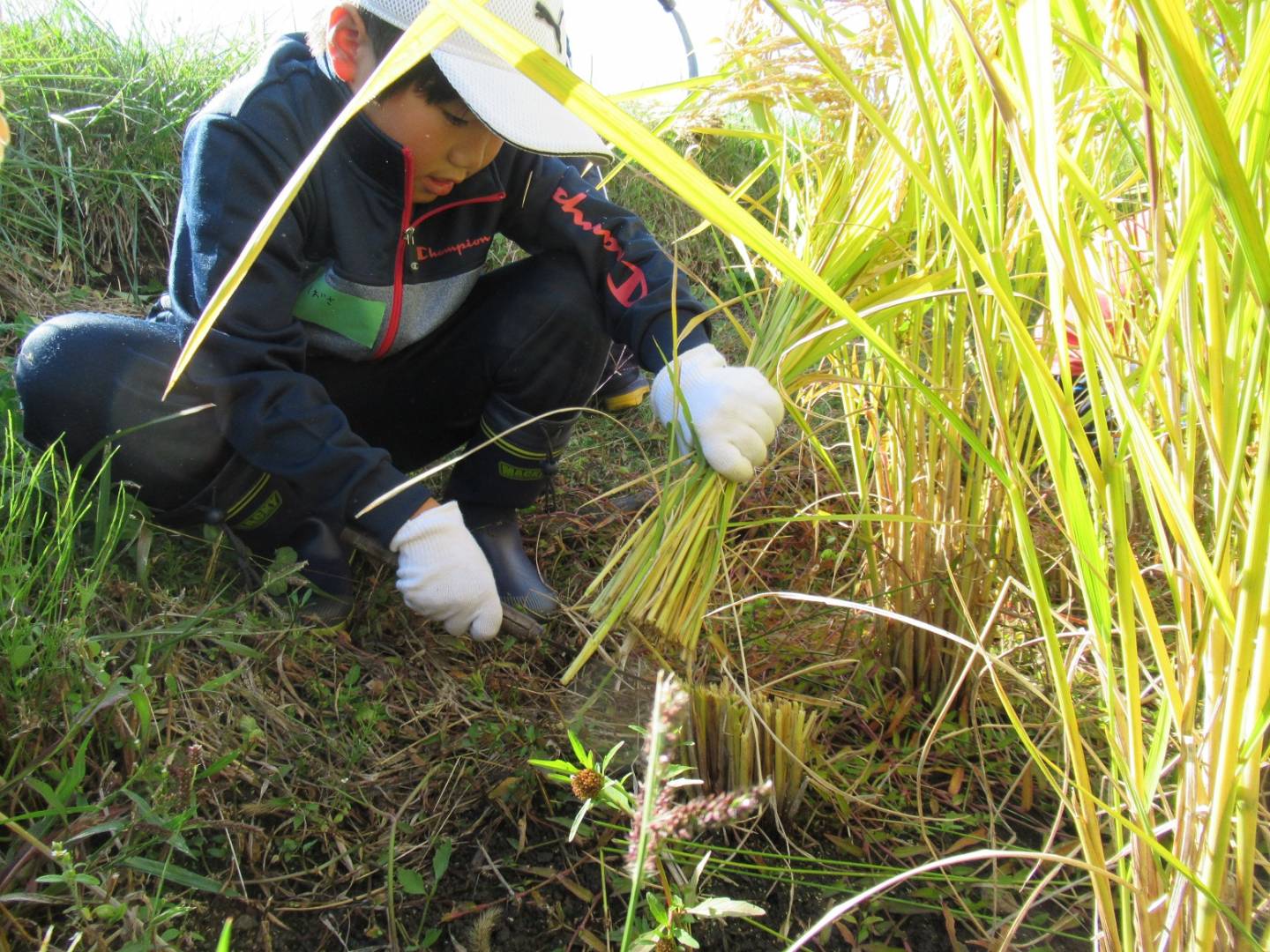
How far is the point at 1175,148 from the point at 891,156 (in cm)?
43

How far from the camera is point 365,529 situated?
1481mm

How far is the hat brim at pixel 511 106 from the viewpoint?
1230mm

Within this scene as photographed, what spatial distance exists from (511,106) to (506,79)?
5 centimetres

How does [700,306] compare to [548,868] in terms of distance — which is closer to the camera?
[548,868]

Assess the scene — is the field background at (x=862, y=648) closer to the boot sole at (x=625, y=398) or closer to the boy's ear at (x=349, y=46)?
the boy's ear at (x=349, y=46)

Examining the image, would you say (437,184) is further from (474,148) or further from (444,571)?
(444,571)

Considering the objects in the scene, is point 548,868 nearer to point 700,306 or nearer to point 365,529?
point 365,529

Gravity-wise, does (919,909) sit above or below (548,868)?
above

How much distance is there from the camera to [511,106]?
1257 mm

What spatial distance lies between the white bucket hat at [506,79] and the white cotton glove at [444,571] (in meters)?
0.53

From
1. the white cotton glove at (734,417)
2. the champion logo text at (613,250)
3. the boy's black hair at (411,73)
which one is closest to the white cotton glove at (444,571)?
the white cotton glove at (734,417)

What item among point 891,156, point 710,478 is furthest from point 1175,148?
point 710,478

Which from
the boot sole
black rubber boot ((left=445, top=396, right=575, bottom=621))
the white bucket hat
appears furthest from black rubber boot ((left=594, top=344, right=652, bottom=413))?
the white bucket hat

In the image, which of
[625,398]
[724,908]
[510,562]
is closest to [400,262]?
[510,562]
